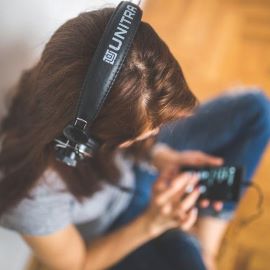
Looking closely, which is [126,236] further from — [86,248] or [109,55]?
[109,55]

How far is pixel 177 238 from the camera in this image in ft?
2.47

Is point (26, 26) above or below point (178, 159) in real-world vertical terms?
above

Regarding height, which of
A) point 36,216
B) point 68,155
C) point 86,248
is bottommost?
point 86,248

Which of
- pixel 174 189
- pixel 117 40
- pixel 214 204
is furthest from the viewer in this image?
pixel 214 204

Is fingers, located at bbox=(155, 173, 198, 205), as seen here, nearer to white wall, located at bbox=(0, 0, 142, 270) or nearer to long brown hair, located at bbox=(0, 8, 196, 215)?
long brown hair, located at bbox=(0, 8, 196, 215)

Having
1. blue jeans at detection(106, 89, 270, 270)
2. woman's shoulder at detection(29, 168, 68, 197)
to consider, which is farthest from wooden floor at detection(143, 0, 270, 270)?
woman's shoulder at detection(29, 168, 68, 197)

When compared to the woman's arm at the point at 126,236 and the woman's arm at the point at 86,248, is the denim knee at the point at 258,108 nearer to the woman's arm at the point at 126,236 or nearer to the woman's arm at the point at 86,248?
the woman's arm at the point at 126,236

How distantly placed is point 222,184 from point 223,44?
702mm

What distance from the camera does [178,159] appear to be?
2.70 feet

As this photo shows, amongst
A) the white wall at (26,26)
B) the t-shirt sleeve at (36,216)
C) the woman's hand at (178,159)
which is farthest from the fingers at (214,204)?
the white wall at (26,26)

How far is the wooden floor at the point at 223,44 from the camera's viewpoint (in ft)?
3.93

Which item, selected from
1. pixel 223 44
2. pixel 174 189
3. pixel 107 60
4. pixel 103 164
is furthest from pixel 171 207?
pixel 223 44

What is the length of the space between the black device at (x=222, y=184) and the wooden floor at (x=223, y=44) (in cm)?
33

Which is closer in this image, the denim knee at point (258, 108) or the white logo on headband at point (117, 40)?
the white logo on headband at point (117, 40)
